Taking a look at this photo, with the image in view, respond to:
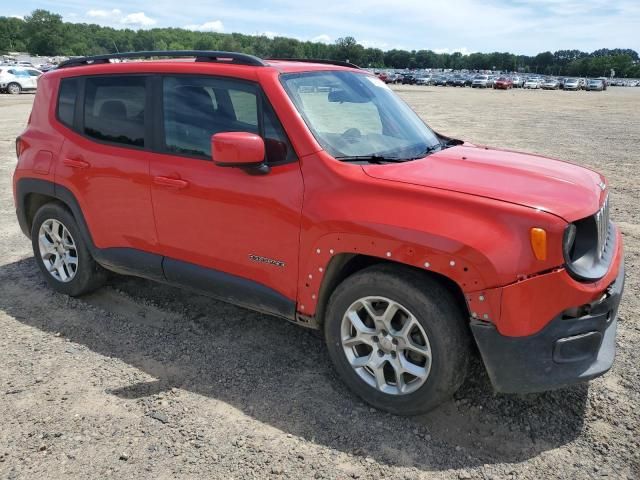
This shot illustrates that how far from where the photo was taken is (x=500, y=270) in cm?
255

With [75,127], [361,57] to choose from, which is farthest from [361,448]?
[361,57]

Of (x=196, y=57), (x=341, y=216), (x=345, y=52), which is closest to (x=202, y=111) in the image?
(x=196, y=57)

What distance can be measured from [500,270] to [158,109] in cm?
258

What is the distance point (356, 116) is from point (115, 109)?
1825 mm

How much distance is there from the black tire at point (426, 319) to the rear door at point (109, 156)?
1736 millimetres

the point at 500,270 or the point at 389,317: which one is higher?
the point at 500,270

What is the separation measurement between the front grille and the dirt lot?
0.94 meters

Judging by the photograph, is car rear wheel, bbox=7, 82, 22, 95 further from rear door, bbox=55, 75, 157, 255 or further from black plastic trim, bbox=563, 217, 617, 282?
black plastic trim, bbox=563, 217, 617, 282

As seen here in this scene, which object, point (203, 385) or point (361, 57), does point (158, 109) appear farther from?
point (361, 57)

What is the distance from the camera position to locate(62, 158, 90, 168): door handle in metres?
4.17

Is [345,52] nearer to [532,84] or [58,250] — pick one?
[532,84]

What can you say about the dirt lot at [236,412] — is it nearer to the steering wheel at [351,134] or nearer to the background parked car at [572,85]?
the steering wheel at [351,134]

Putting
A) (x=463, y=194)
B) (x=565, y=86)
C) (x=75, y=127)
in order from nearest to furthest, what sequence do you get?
1. (x=463, y=194)
2. (x=75, y=127)
3. (x=565, y=86)

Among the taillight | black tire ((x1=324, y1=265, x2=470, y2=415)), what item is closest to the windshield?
black tire ((x1=324, y1=265, x2=470, y2=415))
